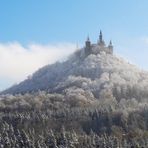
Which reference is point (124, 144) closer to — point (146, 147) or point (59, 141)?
point (146, 147)

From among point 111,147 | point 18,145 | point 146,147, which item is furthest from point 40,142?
point 146,147

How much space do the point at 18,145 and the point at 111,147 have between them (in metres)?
27.9

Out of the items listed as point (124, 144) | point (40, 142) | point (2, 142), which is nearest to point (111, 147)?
point (124, 144)

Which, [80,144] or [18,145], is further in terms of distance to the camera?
[80,144]

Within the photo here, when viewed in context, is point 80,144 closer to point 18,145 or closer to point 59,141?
point 59,141

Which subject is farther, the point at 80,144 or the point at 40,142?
the point at 80,144

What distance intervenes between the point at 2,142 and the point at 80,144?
26.1 meters

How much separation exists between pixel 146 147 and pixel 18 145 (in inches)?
1586

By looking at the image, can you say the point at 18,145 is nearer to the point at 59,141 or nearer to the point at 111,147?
the point at 59,141

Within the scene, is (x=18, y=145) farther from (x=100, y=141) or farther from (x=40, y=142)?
(x=100, y=141)

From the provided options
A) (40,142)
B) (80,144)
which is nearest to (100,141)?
(80,144)

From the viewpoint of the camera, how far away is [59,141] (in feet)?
639

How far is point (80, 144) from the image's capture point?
655ft

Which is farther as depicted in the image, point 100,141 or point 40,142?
point 100,141
